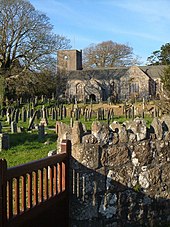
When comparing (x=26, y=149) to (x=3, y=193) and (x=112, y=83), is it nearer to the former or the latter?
(x=3, y=193)

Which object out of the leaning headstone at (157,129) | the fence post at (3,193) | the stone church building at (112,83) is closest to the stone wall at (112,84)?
the stone church building at (112,83)

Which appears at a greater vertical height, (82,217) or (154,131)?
(154,131)

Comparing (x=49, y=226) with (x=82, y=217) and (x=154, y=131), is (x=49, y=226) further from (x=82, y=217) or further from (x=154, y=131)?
(x=154, y=131)

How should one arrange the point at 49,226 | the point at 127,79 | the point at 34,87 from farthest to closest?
the point at 127,79, the point at 34,87, the point at 49,226

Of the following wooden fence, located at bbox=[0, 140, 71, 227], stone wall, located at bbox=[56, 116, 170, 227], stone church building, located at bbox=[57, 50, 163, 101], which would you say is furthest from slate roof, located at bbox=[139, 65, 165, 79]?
wooden fence, located at bbox=[0, 140, 71, 227]

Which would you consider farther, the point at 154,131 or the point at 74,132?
the point at 154,131

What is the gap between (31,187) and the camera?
4.22m

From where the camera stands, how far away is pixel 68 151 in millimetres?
4984

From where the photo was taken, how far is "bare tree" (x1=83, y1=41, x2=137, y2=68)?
207ft

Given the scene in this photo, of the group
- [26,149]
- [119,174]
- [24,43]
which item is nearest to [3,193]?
[119,174]

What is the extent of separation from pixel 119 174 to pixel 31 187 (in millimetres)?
1492

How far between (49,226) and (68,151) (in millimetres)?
1021

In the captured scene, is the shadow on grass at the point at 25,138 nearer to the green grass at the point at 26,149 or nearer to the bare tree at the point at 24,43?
the green grass at the point at 26,149

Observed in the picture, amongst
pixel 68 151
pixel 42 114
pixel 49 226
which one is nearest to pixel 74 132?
pixel 68 151
